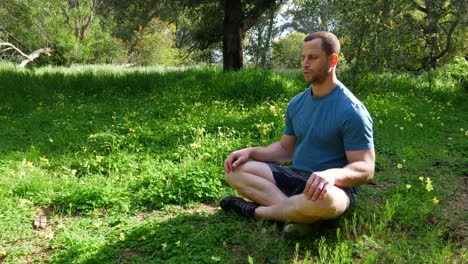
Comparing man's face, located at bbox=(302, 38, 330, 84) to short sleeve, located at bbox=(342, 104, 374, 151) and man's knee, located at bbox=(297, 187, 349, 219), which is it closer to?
short sleeve, located at bbox=(342, 104, 374, 151)

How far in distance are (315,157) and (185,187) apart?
156 cm

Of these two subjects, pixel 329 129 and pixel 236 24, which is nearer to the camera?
pixel 329 129

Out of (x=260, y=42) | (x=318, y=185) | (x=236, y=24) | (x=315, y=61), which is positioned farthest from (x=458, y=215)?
(x=260, y=42)

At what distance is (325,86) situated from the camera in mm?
2992

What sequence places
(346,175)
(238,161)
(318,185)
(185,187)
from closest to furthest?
(318,185) < (346,175) < (238,161) < (185,187)

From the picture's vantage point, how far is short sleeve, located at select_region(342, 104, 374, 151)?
2.73m

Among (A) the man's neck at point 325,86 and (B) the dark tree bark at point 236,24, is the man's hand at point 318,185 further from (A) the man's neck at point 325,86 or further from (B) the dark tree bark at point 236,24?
(B) the dark tree bark at point 236,24

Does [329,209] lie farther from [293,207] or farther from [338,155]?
[338,155]

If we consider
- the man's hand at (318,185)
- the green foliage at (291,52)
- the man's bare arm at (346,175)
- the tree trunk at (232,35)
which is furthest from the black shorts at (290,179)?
the green foliage at (291,52)

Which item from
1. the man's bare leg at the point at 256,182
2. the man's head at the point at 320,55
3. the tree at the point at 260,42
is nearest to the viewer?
the man's head at the point at 320,55

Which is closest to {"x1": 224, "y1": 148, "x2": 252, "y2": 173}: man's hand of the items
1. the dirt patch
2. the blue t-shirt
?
the blue t-shirt

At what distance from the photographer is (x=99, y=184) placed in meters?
4.12

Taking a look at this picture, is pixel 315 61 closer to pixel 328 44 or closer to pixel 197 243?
pixel 328 44

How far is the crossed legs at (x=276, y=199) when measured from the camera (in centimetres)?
266
